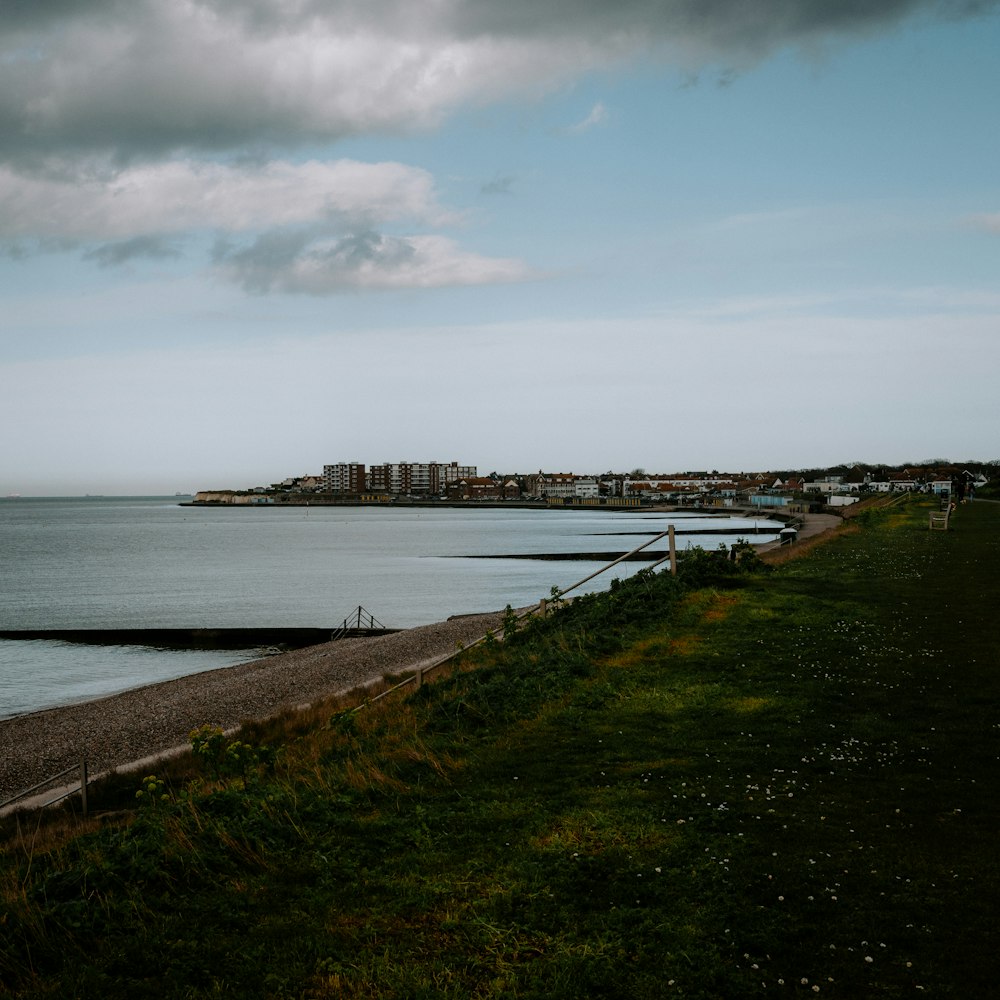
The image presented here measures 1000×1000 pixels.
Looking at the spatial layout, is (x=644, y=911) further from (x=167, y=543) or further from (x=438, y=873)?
(x=167, y=543)

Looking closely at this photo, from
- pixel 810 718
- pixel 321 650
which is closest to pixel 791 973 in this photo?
pixel 810 718

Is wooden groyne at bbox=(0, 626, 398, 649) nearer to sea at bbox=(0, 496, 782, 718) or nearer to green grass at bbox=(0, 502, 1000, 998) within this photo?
sea at bbox=(0, 496, 782, 718)

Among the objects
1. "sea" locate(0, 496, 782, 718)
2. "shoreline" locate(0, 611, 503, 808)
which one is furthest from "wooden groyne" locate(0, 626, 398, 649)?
"shoreline" locate(0, 611, 503, 808)

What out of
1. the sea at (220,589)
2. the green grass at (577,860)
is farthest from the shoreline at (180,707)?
the green grass at (577,860)

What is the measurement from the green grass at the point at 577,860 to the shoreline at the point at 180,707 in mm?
9448

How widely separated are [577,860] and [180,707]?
21.2 meters

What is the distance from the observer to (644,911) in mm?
5938

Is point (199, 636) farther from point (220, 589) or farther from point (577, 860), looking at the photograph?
point (577, 860)

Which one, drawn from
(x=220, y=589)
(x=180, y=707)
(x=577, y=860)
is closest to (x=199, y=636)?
(x=180, y=707)

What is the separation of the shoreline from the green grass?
31.0 ft

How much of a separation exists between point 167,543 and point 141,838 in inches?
4807

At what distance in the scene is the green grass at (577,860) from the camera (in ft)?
17.5

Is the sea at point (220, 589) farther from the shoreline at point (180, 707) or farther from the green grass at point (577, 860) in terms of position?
the green grass at point (577, 860)

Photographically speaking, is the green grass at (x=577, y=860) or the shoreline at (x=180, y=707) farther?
the shoreline at (x=180, y=707)
